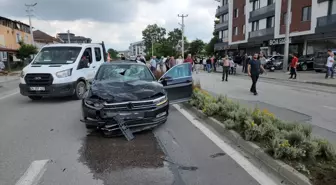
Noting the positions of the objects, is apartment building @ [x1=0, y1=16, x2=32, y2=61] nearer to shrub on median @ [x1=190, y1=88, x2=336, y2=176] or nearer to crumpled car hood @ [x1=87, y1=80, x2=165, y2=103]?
crumpled car hood @ [x1=87, y1=80, x2=165, y2=103]

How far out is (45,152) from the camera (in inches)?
192

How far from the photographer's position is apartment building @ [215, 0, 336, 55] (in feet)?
91.7

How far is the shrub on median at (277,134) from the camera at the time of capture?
402cm

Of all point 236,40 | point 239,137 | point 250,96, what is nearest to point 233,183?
point 239,137

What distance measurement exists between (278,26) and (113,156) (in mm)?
35521

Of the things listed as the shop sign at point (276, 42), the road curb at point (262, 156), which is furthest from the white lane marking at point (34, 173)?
the shop sign at point (276, 42)

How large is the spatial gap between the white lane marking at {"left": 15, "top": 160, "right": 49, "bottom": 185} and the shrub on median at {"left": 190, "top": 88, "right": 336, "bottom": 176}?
3461 millimetres

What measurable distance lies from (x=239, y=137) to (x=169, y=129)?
1735 millimetres

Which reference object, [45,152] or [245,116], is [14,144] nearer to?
[45,152]

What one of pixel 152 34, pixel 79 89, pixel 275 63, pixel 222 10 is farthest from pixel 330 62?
pixel 152 34

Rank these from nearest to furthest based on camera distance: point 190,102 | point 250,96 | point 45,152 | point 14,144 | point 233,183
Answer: point 233,183, point 45,152, point 14,144, point 190,102, point 250,96

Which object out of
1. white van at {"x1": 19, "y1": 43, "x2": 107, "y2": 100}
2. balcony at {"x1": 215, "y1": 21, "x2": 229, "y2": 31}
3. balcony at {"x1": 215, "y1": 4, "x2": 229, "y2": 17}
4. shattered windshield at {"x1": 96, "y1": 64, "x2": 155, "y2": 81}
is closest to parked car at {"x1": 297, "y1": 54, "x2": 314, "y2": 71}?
white van at {"x1": 19, "y1": 43, "x2": 107, "y2": 100}

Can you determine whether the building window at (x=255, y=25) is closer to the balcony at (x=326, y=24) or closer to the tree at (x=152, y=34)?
the balcony at (x=326, y=24)

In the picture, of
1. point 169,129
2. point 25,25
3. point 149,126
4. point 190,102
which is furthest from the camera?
point 25,25
